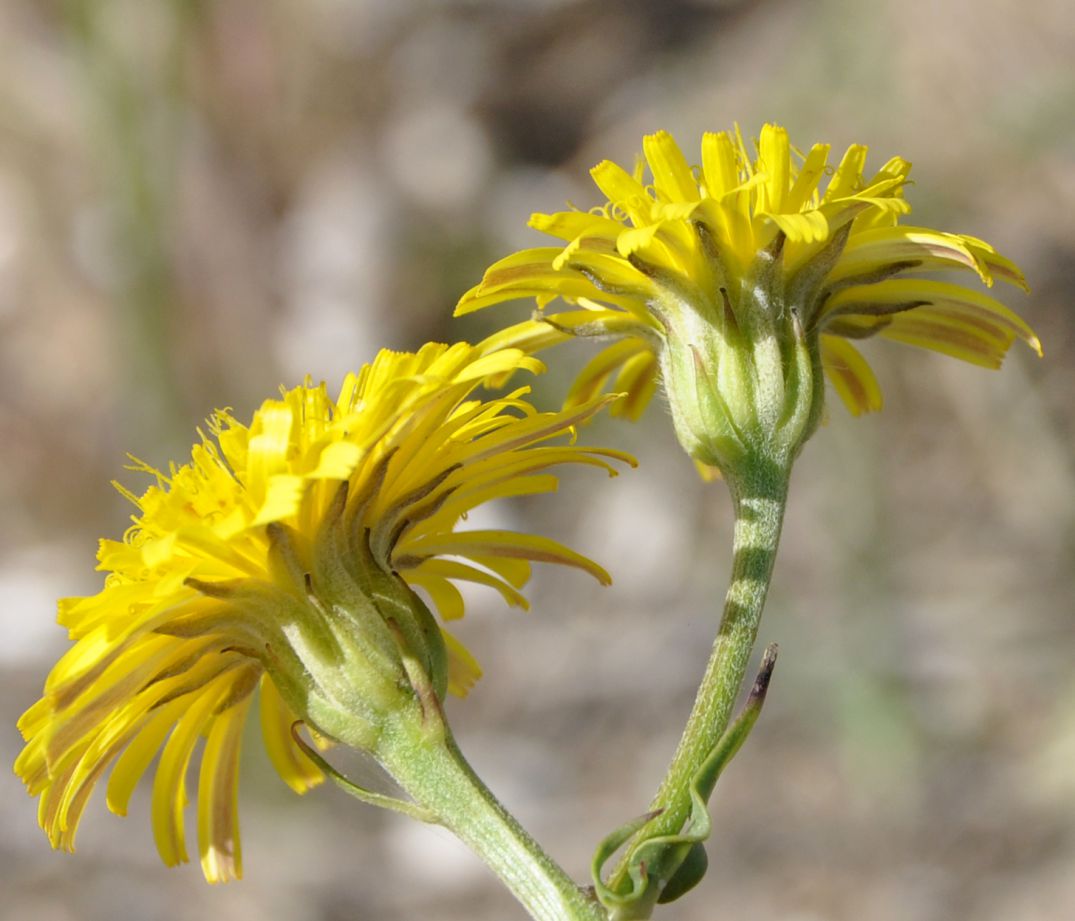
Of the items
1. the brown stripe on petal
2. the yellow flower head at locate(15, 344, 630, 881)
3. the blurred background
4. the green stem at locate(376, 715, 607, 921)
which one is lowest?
the green stem at locate(376, 715, 607, 921)

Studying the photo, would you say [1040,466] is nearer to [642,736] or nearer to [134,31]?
[642,736]

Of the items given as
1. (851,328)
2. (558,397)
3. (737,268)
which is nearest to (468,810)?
(737,268)

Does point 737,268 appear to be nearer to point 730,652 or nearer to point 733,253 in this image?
point 733,253

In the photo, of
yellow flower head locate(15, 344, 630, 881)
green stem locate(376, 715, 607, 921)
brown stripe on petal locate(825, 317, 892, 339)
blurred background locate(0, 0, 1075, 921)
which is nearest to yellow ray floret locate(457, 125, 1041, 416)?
brown stripe on petal locate(825, 317, 892, 339)

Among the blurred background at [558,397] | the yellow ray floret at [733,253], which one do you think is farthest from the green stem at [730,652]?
the blurred background at [558,397]

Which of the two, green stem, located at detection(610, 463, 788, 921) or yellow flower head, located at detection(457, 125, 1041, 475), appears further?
yellow flower head, located at detection(457, 125, 1041, 475)

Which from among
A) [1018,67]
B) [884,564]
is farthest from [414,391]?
[1018,67]

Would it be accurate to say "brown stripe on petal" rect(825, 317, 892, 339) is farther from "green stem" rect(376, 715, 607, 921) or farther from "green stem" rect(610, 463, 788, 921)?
"green stem" rect(376, 715, 607, 921)
